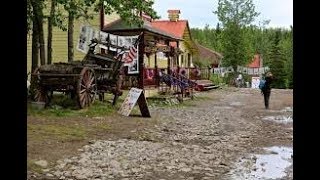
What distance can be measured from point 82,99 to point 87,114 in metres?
0.70

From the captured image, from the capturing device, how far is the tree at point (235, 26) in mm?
56312

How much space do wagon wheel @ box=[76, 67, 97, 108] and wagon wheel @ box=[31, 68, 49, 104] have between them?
133 cm

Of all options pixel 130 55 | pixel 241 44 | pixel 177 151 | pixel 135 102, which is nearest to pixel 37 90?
pixel 135 102

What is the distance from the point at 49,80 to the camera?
16234mm

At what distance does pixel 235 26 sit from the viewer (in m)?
56.6

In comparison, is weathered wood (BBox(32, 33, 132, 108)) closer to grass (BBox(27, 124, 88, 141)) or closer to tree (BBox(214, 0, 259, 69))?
grass (BBox(27, 124, 88, 141))

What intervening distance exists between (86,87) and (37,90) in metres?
1.63

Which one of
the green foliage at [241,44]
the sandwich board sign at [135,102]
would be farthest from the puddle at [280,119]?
the green foliage at [241,44]

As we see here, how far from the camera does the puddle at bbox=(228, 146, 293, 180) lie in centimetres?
813

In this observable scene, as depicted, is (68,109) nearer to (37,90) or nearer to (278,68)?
(37,90)

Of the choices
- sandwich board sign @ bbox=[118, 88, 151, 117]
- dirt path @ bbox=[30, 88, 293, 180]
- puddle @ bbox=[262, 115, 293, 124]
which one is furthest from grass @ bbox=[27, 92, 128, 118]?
puddle @ bbox=[262, 115, 293, 124]
